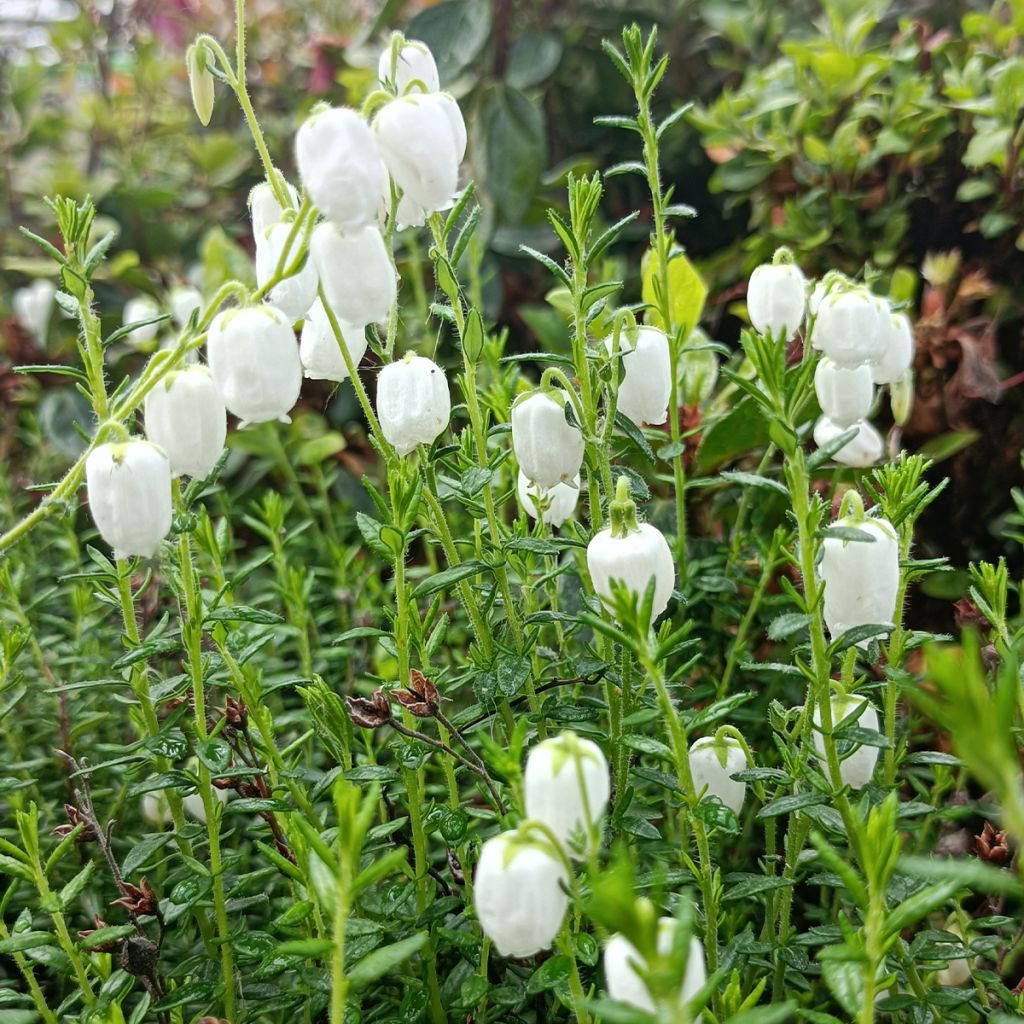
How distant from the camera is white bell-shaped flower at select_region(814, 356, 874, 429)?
923mm

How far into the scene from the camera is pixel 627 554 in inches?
28.6

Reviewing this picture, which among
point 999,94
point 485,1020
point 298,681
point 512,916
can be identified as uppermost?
point 999,94

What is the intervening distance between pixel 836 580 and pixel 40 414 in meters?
1.73

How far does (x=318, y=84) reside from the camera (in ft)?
8.16

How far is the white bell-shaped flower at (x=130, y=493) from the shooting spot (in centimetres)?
70

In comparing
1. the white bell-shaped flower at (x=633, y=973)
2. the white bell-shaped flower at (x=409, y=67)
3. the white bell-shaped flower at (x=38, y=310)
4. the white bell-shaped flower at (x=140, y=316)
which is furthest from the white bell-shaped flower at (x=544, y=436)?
the white bell-shaped flower at (x=38, y=310)

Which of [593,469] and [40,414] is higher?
[593,469]

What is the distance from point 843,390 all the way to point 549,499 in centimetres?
28

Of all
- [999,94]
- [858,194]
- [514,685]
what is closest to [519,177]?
[858,194]

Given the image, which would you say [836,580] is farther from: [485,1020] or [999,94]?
[999,94]

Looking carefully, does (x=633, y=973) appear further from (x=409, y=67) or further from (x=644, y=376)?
(x=409, y=67)

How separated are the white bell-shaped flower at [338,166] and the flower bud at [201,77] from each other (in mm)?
282

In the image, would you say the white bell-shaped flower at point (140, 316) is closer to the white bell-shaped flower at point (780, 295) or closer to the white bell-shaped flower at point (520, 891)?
the white bell-shaped flower at point (780, 295)

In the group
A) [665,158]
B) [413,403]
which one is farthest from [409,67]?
[665,158]
